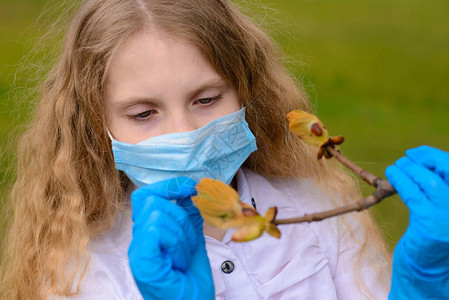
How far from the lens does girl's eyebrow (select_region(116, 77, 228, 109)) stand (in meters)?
1.29

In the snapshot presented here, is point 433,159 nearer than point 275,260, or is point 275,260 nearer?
point 433,159

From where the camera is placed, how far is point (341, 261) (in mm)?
1560

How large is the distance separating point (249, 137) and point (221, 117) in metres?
0.10

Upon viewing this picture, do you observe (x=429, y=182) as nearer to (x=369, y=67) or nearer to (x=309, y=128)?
(x=309, y=128)

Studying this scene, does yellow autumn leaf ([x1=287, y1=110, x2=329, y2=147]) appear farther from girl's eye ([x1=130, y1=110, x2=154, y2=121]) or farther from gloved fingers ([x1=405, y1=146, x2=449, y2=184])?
girl's eye ([x1=130, y1=110, x2=154, y2=121])

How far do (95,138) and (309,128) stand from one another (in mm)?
735

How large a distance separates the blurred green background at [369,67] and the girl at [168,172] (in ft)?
5.36

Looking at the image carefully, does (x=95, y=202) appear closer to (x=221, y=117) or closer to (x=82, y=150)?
(x=82, y=150)

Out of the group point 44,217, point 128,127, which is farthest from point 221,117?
point 44,217

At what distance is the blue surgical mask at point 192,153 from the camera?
128cm

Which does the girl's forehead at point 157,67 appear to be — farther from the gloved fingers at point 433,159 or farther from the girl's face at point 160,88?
the gloved fingers at point 433,159

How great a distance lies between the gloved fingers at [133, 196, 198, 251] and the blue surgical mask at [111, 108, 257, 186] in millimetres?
130

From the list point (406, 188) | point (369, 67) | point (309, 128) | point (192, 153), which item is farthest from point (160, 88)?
point (369, 67)

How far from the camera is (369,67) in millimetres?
5133
